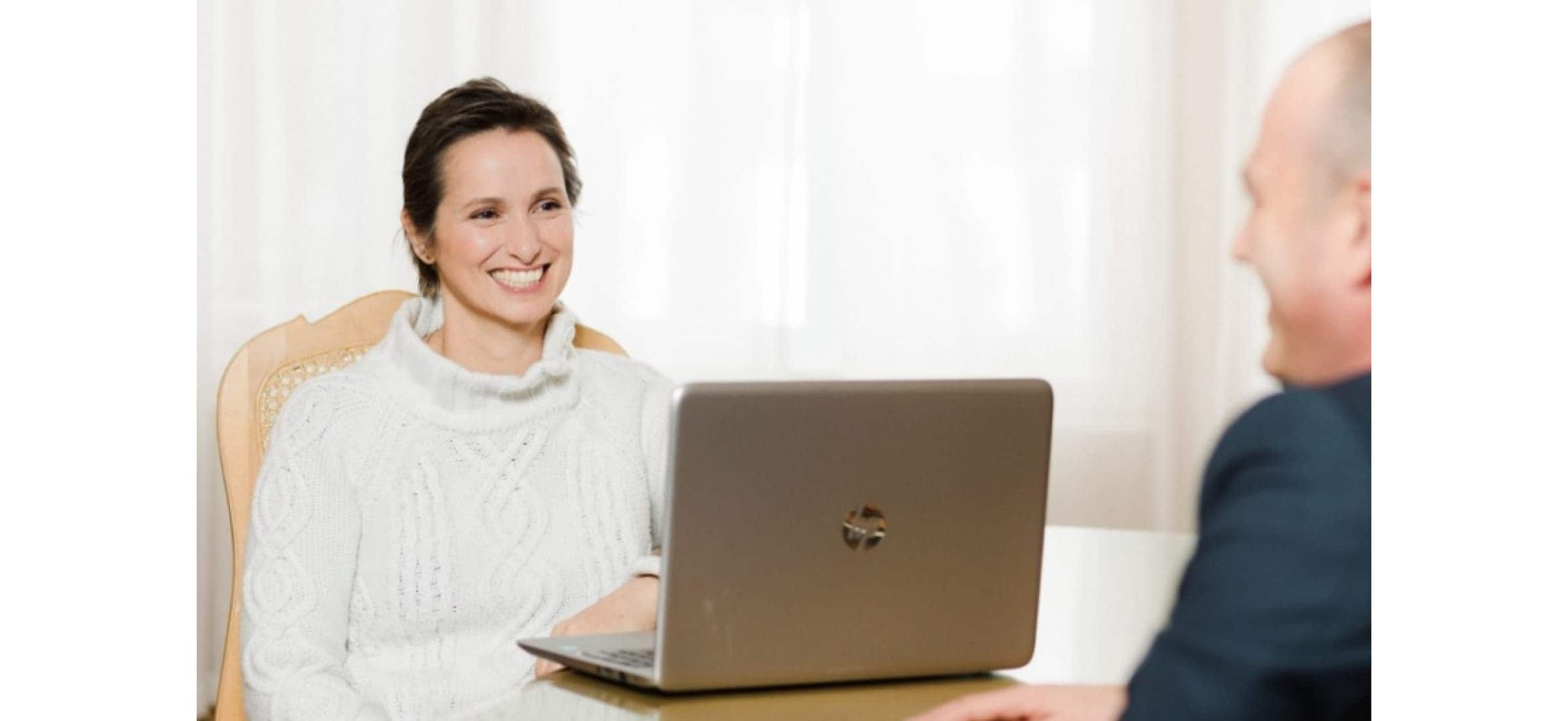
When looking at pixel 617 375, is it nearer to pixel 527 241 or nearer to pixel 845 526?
pixel 527 241

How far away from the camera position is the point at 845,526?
900 millimetres

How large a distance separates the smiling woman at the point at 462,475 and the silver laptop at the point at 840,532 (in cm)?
25

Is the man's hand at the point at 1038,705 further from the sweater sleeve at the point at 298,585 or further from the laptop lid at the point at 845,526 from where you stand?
the sweater sleeve at the point at 298,585

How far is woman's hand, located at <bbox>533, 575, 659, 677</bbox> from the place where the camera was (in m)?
1.14

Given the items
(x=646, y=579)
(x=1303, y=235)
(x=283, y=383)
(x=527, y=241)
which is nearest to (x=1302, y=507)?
(x=1303, y=235)

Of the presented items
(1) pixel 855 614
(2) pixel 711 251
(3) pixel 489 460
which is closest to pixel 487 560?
(3) pixel 489 460

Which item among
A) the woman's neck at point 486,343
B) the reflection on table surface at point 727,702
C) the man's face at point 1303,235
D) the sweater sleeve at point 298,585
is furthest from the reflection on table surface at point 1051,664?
the woman's neck at point 486,343

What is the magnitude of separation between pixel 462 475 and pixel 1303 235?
61cm

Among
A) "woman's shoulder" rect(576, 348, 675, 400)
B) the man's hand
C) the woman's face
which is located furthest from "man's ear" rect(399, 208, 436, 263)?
the man's hand
